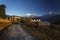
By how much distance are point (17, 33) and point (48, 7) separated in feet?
3.79

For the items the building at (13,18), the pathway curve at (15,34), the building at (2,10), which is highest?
the building at (2,10)

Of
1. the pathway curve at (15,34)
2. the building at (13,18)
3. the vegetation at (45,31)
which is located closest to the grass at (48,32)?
the vegetation at (45,31)

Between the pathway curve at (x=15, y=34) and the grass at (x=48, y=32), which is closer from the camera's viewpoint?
the grass at (x=48, y=32)

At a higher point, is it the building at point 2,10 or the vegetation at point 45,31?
the building at point 2,10

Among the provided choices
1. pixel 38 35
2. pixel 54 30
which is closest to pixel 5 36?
pixel 38 35

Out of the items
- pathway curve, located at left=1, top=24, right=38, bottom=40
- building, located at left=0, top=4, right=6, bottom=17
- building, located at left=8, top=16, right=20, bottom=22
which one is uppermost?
building, located at left=0, top=4, right=6, bottom=17

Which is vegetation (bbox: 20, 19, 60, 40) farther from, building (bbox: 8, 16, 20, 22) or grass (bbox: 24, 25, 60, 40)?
building (bbox: 8, 16, 20, 22)

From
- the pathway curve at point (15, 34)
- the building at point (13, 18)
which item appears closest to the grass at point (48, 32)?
the pathway curve at point (15, 34)

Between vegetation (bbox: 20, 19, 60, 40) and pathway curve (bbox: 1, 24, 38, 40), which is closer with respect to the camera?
vegetation (bbox: 20, 19, 60, 40)

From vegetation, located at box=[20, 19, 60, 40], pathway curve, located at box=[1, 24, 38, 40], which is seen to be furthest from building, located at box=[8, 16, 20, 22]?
vegetation, located at box=[20, 19, 60, 40]

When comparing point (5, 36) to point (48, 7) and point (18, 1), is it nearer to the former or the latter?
point (18, 1)

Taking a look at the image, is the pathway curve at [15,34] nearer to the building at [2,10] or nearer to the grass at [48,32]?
the grass at [48,32]

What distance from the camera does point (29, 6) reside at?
4648mm

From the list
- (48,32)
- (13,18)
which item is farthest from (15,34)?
(48,32)
